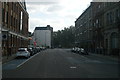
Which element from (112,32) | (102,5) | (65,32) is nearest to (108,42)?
(112,32)

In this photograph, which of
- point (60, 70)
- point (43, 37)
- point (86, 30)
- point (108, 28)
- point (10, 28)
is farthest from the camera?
point (43, 37)

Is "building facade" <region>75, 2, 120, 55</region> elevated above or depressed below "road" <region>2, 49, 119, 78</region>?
above

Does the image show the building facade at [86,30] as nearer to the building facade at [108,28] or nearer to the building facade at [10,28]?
the building facade at [108,28]

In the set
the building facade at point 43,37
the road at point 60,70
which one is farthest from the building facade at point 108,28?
the building facade at point 43,37

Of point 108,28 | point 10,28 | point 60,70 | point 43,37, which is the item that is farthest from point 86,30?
point 43,37

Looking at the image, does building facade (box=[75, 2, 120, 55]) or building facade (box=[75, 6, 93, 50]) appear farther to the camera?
building facade (box=[75, 6, 93, 50])

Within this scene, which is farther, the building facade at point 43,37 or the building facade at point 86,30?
the building facade at point 43,37

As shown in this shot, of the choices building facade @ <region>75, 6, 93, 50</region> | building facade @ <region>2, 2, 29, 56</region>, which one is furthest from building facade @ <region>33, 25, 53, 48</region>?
building facade @ <region>2, 2, 29, 56</region>

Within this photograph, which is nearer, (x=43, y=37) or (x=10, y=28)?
(x=10, y=28)

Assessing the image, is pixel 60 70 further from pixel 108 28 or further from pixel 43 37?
pixel 43 37

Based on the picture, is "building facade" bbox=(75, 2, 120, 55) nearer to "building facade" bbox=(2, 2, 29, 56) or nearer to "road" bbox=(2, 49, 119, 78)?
"road" bbox=(2, 49, 119, 78)

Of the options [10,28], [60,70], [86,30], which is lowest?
[60,70]

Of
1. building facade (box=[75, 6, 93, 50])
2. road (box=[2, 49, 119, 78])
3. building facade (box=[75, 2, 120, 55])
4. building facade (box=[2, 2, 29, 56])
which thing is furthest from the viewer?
building facade (box=[75, 6, 93, 50])

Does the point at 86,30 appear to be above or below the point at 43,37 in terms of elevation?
below
